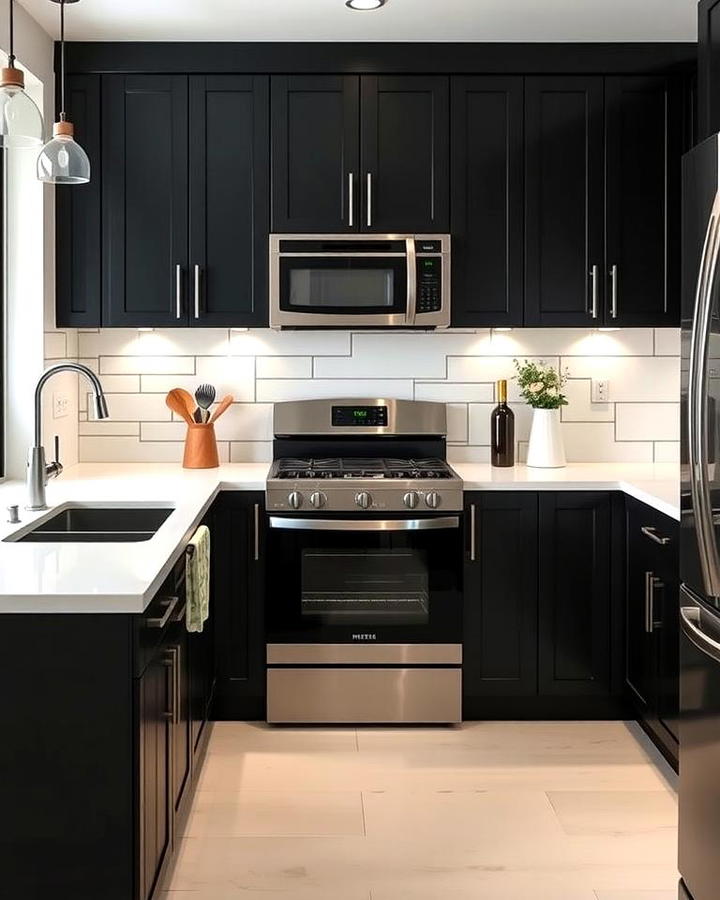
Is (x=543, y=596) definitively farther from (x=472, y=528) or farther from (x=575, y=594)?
(x=472, y=528)

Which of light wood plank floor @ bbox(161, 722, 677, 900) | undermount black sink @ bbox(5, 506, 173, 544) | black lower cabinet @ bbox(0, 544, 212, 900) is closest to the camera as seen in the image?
black lower cabinet @ bbox(0, 544, 212, 900)

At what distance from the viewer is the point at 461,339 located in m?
4.46

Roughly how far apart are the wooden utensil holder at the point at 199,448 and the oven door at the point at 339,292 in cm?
51

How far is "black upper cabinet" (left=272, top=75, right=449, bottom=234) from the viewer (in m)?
4.08

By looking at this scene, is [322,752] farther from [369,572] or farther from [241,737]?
[369,572]

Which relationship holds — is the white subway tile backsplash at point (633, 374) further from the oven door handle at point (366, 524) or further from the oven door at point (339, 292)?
the oven door handle at point (366, 524)

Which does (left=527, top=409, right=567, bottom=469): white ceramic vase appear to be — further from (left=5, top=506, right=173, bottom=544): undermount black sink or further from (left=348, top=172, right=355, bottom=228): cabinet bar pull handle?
(left=5, top=506, right=173, bottom=544): undermount black sink

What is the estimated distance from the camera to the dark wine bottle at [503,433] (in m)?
4.28

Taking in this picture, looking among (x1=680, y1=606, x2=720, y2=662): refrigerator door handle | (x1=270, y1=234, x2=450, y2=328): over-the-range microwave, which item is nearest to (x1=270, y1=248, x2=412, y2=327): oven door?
(x1=270, y1=234, x2=450, y2=328): over-the-range microwave

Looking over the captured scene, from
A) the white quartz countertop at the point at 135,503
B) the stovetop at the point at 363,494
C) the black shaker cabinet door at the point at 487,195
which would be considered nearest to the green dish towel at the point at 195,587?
the white quartz countertop at the point at 135,503

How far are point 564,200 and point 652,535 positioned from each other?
1371mm

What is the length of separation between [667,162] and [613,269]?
0.45 m

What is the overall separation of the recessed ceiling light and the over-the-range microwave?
0.81 metres

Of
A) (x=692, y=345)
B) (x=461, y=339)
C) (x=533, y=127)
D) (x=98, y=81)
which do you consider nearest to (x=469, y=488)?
(x=461, y=339)
